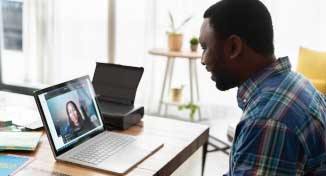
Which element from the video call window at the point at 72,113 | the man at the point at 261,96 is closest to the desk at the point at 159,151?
the video call window at the point at 72,113

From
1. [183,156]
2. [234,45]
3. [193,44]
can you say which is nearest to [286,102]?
[234,45]

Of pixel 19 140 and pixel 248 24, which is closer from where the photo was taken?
pixel 248 24

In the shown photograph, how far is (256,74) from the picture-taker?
3.84 ft

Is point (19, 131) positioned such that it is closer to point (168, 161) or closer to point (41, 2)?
point (168, 161)

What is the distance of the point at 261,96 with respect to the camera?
109 cm

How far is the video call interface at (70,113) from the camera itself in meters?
1.39

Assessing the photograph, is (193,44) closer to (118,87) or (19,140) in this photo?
(118,87)

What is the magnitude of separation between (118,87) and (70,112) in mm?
377

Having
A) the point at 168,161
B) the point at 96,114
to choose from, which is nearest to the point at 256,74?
the point at 168,161

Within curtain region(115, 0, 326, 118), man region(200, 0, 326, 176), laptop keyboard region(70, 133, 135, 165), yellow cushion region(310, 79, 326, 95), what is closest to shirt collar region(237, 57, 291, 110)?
man region(200, 0, 326, 176)

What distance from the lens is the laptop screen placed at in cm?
138

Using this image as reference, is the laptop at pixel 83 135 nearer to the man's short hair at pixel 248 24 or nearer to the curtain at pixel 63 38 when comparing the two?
the man's short hair at pixel 248 24

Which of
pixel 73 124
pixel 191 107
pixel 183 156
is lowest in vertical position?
pixel 191 107

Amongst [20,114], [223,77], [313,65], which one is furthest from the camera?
[313,65]
